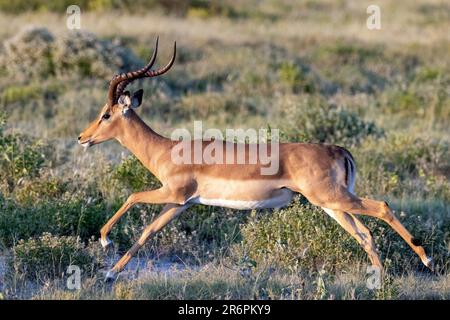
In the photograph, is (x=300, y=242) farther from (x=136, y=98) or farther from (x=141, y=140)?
(x=136, y=98)

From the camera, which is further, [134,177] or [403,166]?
[403,166]

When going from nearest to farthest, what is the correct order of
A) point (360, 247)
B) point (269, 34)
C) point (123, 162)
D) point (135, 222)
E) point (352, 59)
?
point (360, 247)
point (135, 222)
point (123, 162)
point (352, 59)
point (269, 34)

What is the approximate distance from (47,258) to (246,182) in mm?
1788

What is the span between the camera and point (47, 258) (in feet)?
24.1

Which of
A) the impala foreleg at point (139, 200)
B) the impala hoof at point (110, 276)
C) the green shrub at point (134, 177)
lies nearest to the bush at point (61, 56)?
the green shrub at point (134, 177)

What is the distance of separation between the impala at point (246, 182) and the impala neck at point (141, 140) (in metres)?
0.06

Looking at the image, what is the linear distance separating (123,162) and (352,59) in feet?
38.0

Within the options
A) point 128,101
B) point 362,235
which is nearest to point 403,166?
point 362,235

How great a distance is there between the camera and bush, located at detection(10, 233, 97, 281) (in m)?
7.24

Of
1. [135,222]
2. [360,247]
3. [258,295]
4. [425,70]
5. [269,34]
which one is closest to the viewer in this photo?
[258,295]

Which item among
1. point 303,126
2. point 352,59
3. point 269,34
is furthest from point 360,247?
point 269,34

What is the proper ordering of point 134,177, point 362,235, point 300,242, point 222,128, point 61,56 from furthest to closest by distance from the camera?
point 61,56 < point 222,128 < point 134,177 < point 300,242 < point 362,235

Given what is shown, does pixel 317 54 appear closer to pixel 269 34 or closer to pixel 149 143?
pixel 269 34
